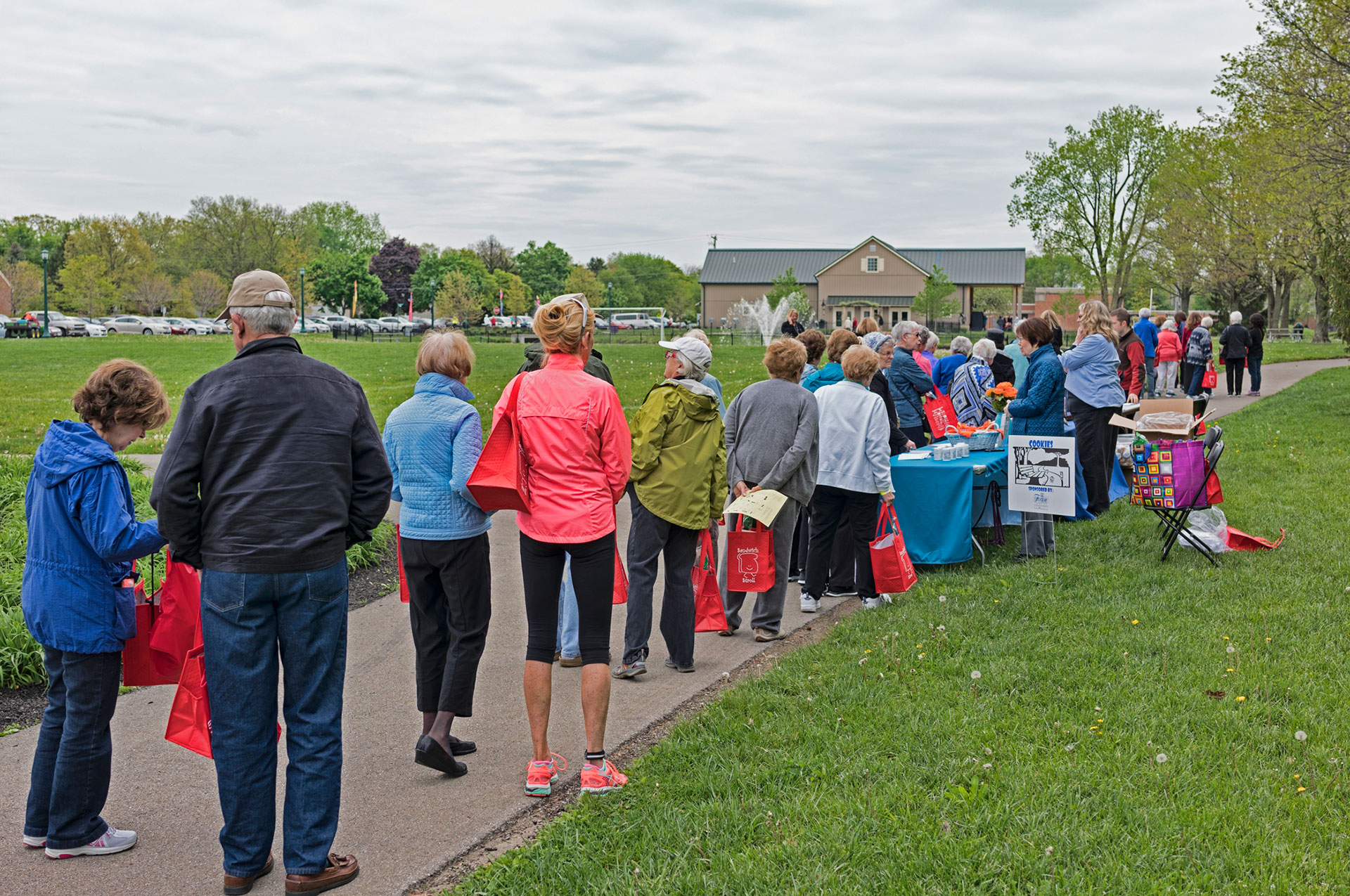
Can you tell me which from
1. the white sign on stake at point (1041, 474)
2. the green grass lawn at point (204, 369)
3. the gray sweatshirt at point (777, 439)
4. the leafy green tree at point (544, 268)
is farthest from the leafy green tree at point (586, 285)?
the gray sweatshirt at point (777, 439)

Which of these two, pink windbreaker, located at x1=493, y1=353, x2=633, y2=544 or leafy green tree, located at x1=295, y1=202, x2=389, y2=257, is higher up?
leafy green tree, located at x1=295, y1=202, x2=389, y2=257

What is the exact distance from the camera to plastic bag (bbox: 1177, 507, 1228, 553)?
8352mm

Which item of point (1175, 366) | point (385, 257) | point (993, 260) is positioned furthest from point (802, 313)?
point (1175, 366)

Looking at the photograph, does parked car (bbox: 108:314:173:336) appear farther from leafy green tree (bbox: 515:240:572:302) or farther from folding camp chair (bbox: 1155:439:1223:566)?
folding camp chair (bbox: 1155:439:1223:566)

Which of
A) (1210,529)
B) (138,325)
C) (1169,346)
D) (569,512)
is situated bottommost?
(1210,529)

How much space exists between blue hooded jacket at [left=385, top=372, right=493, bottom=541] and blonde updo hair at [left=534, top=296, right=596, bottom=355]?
1.81ft

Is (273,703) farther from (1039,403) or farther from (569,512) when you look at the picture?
(1039,403)

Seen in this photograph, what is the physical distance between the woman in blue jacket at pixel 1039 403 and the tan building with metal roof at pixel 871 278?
81.2 m

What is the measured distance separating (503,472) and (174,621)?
1345mm

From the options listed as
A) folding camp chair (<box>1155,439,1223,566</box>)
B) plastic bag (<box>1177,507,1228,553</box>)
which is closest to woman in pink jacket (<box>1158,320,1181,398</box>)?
plastic bag (<box>1177,507,1228,553</box>)

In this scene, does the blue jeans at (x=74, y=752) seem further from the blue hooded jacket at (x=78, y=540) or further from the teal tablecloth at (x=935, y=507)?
the teal tablecloth at (x=935, y=507)

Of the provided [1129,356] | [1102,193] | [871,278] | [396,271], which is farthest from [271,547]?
[396,271]

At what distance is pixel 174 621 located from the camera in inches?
155

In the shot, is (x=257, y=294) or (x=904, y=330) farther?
(x=904, y=330)
